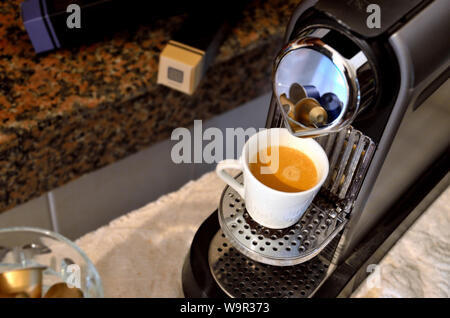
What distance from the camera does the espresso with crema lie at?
44cm

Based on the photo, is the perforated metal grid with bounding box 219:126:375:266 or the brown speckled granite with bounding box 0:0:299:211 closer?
the perforated metal grid with bounding box 219:126:375:266

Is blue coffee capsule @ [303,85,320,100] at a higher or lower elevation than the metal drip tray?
higher

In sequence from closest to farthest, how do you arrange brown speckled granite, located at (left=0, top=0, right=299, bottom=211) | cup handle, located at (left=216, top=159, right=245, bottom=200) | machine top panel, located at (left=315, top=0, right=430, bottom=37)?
machine top panel, located at (left=315, top=0, right=430, bottom=37) → cup handle, located at (left=216, top=159, right=245, bottom=200) → brown speckled granite, located at (left=0, top=0, right=299, bottom=211)

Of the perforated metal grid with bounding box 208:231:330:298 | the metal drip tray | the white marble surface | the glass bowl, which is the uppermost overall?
the metal drip tray

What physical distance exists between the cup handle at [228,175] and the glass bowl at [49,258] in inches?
5.3

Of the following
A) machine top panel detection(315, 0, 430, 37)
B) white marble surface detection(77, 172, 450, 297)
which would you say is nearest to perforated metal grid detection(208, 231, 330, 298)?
white marble surface detection(77, 172, 450, 297)

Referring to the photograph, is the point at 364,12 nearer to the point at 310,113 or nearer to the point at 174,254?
the point at 310,113

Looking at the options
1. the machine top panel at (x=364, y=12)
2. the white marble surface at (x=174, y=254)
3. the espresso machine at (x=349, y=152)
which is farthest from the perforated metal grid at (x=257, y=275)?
the machine top panel at (x=364, y=12)

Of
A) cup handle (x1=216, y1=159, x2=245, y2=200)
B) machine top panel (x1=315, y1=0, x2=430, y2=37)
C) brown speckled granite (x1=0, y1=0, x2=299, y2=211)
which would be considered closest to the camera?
machine top panel (x1=315, y1=0, x2=430, y2=37)

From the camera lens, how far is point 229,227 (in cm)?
46

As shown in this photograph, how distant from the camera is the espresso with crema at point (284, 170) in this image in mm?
443

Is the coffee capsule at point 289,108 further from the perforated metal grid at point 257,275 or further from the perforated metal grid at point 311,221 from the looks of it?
the perforated metal grid at point 257,275

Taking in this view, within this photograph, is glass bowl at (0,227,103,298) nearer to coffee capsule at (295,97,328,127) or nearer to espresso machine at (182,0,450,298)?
espresso machine at (182,0,450,298)
